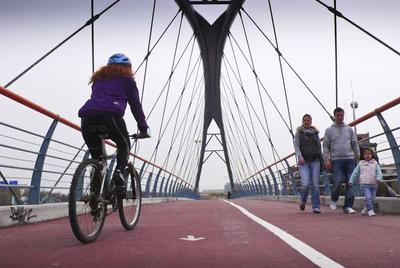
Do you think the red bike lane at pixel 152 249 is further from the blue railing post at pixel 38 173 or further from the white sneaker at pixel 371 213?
the white sneaker at pixel 371 213

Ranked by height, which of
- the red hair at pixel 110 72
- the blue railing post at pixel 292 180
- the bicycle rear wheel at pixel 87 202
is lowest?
the bicycle rear wheel at pixel 87 202

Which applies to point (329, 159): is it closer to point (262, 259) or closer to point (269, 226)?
point (269, 226)

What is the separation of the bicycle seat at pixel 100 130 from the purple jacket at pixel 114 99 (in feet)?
0.39

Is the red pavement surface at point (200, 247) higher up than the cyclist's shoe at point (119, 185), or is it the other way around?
the cyclist's shoe at point (119, 185)

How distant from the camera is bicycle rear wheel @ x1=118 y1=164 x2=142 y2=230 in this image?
4.92m

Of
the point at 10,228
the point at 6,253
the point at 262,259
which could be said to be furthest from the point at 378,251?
the point at 10,228

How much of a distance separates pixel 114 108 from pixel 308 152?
463 cm

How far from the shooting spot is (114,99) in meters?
4.38

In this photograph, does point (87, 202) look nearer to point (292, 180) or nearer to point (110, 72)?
point (110, 72)

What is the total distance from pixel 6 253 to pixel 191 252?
51.0 inches

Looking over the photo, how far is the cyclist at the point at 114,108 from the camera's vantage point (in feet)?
14.0

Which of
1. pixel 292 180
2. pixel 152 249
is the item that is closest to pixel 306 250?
pixel 152 249

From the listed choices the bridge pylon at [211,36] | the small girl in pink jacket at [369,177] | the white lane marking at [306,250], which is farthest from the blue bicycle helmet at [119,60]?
the bridge pylon at [211,36]

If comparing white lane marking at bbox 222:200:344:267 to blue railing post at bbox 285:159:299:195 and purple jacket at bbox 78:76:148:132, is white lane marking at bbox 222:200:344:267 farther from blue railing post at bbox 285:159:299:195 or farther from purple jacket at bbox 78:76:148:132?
blue railing post at bbox 285:159:299:195
